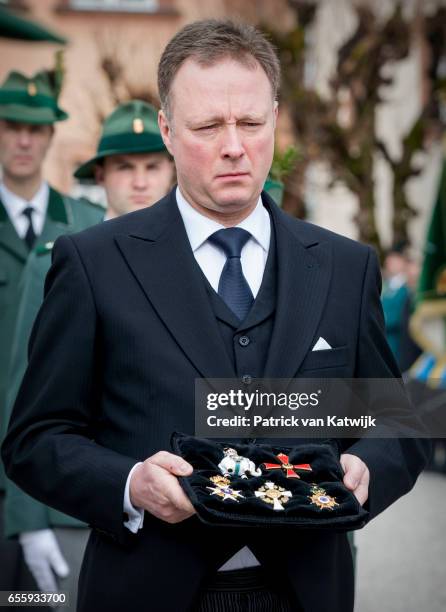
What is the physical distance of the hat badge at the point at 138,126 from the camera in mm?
4285

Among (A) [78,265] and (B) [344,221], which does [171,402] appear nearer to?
(A) [78,265]

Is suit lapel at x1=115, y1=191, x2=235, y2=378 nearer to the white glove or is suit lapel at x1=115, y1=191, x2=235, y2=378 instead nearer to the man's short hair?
the man's short hair

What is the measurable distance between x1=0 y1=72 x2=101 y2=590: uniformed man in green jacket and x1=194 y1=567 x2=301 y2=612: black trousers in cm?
194

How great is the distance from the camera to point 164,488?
215 centimetres

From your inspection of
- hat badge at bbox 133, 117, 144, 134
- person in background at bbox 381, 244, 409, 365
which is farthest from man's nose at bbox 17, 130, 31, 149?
person in background at bbox 381, 244, 409, 365

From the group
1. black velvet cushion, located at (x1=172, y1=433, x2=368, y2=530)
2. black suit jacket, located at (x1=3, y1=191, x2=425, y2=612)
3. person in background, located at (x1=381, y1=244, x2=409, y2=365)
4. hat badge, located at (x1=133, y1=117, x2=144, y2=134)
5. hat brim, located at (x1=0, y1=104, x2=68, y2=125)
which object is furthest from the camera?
person in background, located at (x1=381, y1=244, x2=409, y2=365)

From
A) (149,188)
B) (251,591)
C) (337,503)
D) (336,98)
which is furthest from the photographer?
(336,98)

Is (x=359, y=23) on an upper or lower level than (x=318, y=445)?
upper

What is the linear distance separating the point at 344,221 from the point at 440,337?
10852 mm

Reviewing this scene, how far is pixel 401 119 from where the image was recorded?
21.2 m

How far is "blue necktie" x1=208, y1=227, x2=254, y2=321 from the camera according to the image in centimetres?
249

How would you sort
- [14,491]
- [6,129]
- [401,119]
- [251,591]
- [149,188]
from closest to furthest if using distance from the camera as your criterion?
[251,591] < [14,491] < [149,188] < [6,129] < [401,119]

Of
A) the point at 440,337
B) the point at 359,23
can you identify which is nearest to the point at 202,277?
the point at 440,337

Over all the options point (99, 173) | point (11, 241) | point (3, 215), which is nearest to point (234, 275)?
point (99, 173)
